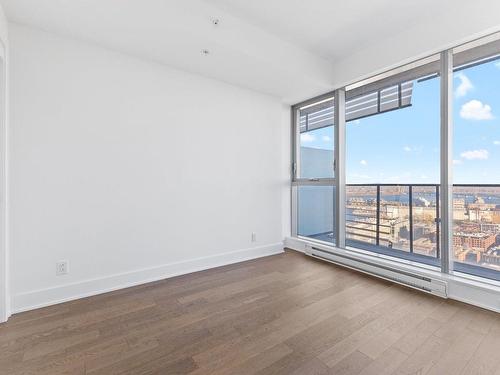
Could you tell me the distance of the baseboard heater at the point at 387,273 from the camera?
2341 mm

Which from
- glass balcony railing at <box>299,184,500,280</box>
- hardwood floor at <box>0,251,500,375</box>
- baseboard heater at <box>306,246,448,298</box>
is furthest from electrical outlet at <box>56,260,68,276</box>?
glass balcony railing at <box>299,184,500,280</box>

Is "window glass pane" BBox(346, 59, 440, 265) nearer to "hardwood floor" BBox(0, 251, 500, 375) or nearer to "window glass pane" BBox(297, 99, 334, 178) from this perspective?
"window glass pane" BBox(297, 99, 334, 178)

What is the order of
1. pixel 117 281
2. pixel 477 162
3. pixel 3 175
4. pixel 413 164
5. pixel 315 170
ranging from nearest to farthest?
pixel 3 175, pixel 477 162, pixel 117 281, pixel 413 164, pixel 315 170

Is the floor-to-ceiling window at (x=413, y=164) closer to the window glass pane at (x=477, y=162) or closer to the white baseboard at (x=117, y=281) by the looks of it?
the window glass pane at (x=477, y=162)

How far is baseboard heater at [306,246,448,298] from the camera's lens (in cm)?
234

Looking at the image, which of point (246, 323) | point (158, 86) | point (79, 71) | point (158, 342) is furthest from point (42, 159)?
point (246, 323)

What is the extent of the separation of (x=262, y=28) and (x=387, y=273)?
3.05m

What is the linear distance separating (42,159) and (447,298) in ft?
13.0

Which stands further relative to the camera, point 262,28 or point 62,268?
point 262,28

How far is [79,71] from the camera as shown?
2.32 m

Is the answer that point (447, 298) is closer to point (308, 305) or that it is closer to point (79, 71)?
point (308, 305)

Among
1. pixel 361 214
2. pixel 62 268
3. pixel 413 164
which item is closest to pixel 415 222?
pixel 361 214

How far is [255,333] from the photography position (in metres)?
1.76

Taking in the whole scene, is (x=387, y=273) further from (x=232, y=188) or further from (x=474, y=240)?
(x=232, y=188)
